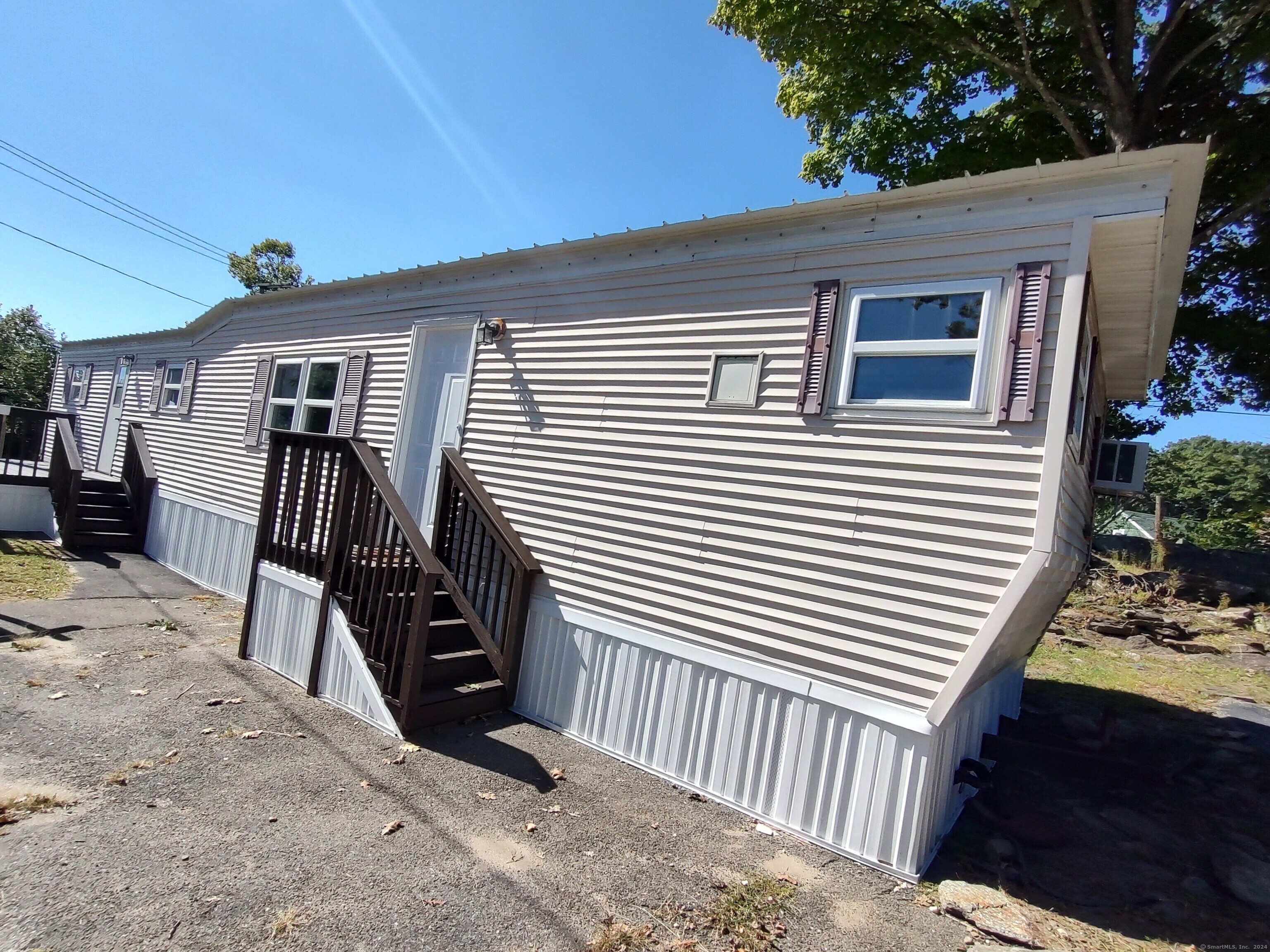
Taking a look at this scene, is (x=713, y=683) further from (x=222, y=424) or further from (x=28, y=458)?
(x=28, y=458)

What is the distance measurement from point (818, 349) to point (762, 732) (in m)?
2.55

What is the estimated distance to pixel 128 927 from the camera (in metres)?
2.62

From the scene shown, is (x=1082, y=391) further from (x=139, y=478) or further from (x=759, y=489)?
(x=139, y=478)

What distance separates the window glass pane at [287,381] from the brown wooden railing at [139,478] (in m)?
3.84

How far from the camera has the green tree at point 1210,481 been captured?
24391 mm

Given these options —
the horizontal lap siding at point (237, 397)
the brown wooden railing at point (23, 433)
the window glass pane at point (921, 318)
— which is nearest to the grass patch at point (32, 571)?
the brown wooden railing at point (23, 433)

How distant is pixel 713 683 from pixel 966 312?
288cm

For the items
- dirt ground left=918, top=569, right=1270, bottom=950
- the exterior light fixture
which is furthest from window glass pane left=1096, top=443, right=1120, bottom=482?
the exterior light fixture

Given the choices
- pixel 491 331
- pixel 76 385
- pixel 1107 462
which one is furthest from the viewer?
pixel 76 385

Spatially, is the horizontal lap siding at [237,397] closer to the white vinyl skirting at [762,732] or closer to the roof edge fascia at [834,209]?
the roof edge fascia at [834,209]

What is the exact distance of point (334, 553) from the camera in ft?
18.0

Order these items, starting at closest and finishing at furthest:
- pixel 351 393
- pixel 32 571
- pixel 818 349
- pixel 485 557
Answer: pixel 818 349, pixel 485 557, pixel 351 393, pixel 32 571

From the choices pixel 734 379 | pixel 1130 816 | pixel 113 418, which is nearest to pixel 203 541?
pixel 113 418

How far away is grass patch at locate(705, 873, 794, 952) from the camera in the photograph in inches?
120
